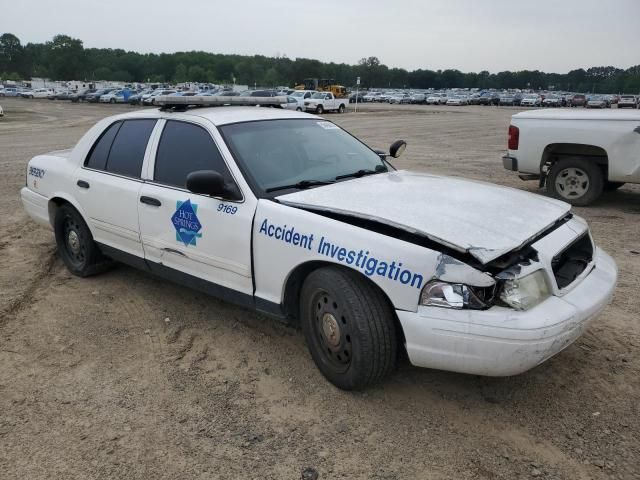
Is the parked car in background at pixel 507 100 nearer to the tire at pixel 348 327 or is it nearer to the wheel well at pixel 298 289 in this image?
the wheel well at pixel 298 289

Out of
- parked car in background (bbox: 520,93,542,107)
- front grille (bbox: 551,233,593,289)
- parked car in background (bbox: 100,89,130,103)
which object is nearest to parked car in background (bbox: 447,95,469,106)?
parked car in background (bbox: 520,93,542,107)

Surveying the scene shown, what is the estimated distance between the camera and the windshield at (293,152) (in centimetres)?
372

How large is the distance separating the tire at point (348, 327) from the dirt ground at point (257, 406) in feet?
0.62

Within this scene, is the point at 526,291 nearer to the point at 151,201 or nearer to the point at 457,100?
the point at 151,201

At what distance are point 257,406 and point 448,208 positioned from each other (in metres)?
1.63

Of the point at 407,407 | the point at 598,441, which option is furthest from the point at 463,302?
the point at 598,441

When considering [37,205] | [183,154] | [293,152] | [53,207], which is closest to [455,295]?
[293,152]

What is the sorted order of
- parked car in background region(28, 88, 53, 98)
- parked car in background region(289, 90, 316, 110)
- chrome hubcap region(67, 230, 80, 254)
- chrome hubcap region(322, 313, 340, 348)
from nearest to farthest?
chrome hubcap region(322, 313, 340, 348) → chrome hubcap region(67, 230, 80, 254) → parked car in background region(289, 90, 316, 110) → parked car in background region(28, 88, 53, 98)

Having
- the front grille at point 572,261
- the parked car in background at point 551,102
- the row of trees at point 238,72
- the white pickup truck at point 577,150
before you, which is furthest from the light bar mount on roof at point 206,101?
the row of trees at point 238,72

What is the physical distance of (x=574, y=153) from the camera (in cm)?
796

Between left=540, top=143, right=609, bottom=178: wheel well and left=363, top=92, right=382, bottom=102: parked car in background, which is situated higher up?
left=540, top=143, right=609, bottom=178: wheel well

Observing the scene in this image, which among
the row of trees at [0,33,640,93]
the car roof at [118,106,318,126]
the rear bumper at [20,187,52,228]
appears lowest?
the rear bumper at [20,187,52,228]

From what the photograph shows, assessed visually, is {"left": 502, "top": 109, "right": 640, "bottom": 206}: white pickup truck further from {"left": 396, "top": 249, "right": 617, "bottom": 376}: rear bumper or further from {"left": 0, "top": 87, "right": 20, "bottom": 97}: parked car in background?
{"left": 0, "top": 87, "right": 20, "bottom": 97}: parked car in background

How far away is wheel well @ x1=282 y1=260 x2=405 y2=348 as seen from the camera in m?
3.00
